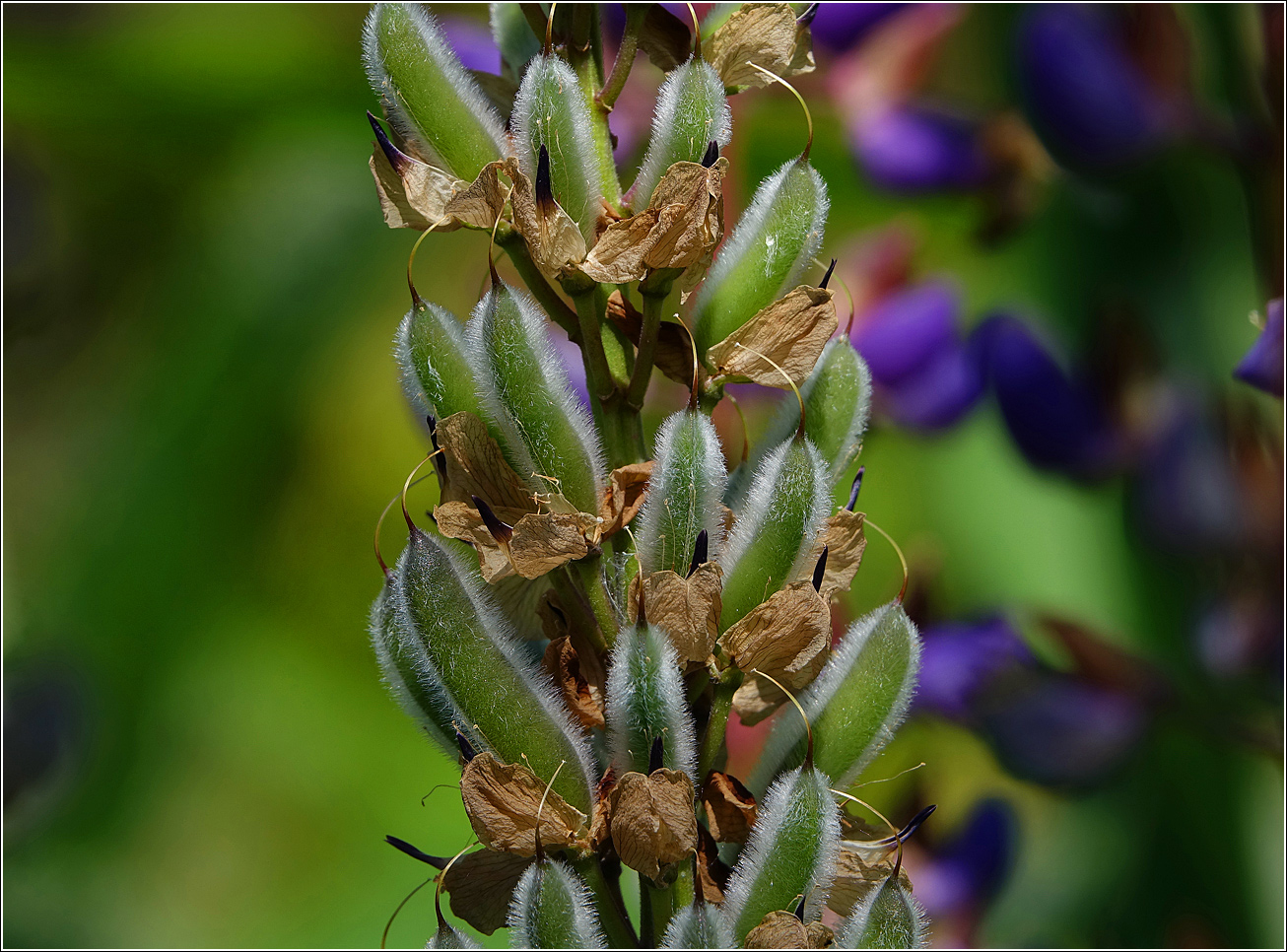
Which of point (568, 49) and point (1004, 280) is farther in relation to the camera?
point (1004, 280)

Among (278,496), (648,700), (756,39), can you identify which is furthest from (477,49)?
(278,496)


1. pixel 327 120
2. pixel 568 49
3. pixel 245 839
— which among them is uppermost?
pixel 568 49

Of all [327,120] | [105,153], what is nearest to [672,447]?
[327,120]

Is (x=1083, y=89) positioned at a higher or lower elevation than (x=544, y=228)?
lower

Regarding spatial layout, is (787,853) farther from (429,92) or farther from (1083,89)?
(1083,89)

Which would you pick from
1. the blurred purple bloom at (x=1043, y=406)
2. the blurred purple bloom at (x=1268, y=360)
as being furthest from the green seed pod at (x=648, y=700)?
the blurred purple bloom at (x=1043, y=406)

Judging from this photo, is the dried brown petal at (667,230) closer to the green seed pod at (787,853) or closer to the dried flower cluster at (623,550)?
the dried flower cluster at (623,550)

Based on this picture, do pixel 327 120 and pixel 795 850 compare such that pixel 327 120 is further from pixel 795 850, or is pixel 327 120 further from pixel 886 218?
pixel 795 850
